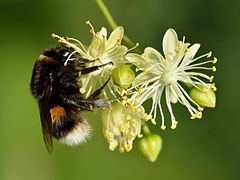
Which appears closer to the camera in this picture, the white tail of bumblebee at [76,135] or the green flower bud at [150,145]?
the white tail of bumblebee at [76,135]

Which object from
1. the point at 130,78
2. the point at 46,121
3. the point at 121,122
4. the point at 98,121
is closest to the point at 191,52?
the point at 130,78

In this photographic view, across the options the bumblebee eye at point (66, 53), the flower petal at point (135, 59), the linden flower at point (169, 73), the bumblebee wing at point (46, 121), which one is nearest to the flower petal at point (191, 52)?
the linden flower at point (169, 73)

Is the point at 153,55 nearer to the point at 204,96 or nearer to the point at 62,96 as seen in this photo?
the point at 204,96

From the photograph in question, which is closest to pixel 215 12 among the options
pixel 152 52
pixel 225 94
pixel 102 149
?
pixel 225 94

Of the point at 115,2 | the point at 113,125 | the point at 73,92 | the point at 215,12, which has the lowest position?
the point at 113,125

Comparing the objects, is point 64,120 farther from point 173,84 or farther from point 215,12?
point 215,12

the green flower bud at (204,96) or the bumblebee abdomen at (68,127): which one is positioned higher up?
the bumblebee abdomen at (68,127)

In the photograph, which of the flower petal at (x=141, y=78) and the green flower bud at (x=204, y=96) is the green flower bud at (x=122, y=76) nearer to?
the flower petal at (x=141, y=78)

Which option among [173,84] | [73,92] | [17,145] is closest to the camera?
[73,92]
